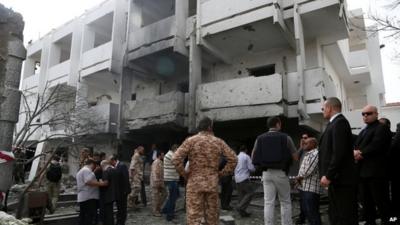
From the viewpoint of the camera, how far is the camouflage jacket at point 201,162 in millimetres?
4225

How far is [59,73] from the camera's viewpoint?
19922mm

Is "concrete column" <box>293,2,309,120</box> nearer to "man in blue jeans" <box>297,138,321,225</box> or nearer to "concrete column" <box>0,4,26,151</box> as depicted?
"man in blue jeans" <box>297,138,321,225</box>

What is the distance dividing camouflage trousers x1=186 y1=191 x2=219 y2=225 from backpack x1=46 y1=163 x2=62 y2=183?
678cm

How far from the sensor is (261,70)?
45.0 feet

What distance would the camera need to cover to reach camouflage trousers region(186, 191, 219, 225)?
4136 millimetres

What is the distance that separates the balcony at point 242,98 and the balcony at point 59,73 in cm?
1066

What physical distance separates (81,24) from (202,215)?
59.6ft

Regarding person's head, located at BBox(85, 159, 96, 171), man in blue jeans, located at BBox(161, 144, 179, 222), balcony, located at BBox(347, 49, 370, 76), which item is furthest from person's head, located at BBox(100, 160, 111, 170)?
balcony, located at BBox(347, 49, 370, 76)

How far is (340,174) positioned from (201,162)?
1.70m

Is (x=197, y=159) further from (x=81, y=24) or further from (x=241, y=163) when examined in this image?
(x=81, y=24)

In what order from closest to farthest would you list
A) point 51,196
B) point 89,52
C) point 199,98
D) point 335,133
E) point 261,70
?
point 335,133 < point 51,196 < point 199,98 < point 261,70 < point 89,52

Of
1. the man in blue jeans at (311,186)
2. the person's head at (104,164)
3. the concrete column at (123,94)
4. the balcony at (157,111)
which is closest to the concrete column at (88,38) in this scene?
the concrete column at (123,94)

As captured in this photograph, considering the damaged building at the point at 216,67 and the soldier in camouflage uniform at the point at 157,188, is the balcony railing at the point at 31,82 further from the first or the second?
the soldier in camouflage uniform at the point at 157,188

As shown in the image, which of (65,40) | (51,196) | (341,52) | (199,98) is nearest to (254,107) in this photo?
(199,98)
